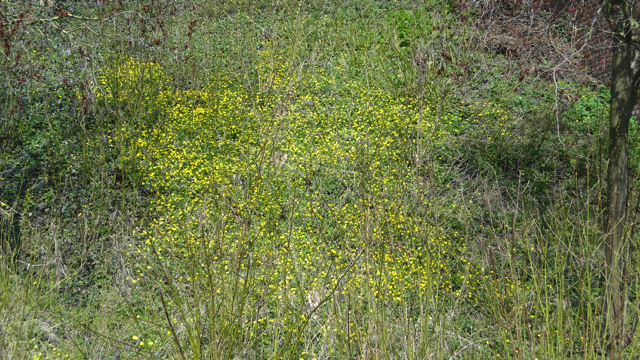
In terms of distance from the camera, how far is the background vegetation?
3744 mm

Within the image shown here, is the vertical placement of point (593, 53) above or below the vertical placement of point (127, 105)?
above

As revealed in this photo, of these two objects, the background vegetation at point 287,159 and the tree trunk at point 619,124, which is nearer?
the tree trunk at point 619,124

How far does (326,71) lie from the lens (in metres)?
7.21

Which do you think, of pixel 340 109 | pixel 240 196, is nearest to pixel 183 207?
pixel 240 196

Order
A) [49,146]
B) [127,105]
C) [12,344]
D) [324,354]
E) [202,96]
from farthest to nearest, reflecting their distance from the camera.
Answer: [202,96] → [127,105] → [49,146] → [324,354] → [12,344]

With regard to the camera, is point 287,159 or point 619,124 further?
point 287,159

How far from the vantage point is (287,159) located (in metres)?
5.37

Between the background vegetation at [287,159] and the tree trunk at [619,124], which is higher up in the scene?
the tree trunk at [619,124]

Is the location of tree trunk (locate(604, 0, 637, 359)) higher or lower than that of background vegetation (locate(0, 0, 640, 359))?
higher

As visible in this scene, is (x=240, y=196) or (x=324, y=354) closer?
(x=324, y=354)

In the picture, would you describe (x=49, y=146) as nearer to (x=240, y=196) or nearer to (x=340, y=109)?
(x=240, y=196)

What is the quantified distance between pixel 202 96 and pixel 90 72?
1437 mm

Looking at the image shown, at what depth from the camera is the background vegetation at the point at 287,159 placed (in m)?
3.74

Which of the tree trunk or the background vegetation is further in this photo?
the background vegetation
